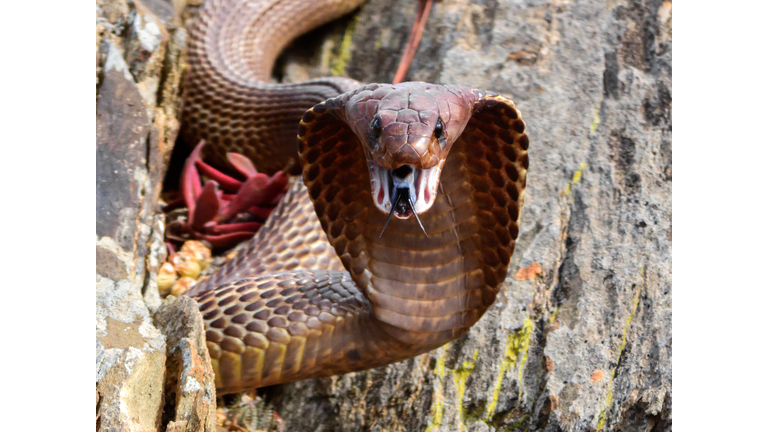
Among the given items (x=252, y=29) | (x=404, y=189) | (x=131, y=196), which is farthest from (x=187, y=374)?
(x=252, y=29)

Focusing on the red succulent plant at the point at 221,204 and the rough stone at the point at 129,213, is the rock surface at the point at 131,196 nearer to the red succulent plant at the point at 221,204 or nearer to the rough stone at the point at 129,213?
the rough stone at the point at 129,213

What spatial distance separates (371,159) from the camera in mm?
1316

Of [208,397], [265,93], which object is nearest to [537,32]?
[265,93]

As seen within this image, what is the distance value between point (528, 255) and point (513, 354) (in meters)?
0.39

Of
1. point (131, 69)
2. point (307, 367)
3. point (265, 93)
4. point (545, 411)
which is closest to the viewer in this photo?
point (307, 367)

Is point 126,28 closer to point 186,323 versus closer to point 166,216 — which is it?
point 166,216

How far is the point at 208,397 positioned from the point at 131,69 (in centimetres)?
152

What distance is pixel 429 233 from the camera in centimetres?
162

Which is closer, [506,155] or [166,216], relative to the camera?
[506,155]

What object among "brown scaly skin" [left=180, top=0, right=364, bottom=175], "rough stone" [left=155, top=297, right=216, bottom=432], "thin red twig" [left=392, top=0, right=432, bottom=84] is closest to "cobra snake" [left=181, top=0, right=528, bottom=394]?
"rough stone" [left=155, top=297, right=216, bottom=432]

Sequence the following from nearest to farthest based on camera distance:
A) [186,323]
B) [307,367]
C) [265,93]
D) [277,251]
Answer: [186,323] → [307,367] → [277,251] → [265,93]

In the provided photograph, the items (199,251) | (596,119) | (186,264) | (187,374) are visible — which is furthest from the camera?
(596,119)

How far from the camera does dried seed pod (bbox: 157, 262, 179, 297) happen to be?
230 cm

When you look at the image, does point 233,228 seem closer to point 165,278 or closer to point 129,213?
point 165,278
